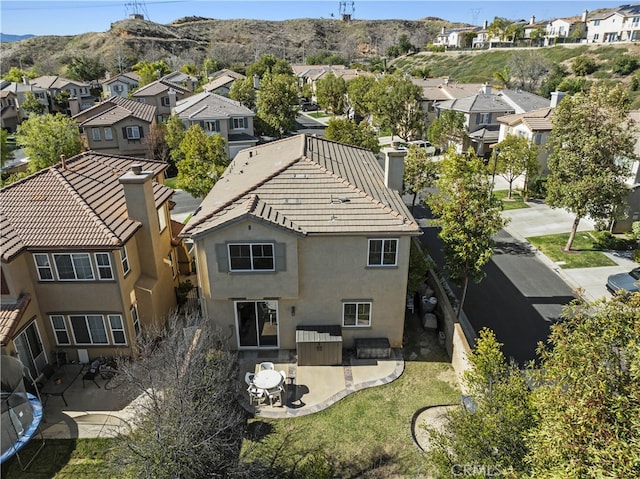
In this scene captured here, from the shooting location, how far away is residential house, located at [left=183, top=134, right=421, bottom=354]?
18094 millimetres

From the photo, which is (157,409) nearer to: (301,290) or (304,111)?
(301,290)

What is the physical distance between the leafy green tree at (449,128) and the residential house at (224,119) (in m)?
21.5

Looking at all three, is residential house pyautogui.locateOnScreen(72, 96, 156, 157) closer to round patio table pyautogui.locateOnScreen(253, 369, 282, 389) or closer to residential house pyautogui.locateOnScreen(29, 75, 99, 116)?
round patio table pyautogui.locateOnScreen(253, 369, 282, 389)

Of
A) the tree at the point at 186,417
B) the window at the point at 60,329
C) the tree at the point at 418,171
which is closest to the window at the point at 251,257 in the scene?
the tree at the point at 186,417

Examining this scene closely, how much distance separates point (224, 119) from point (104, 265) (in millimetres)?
34603

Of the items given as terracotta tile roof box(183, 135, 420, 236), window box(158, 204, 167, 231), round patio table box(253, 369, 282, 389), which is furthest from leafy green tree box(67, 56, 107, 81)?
round patio table box(253, 369, 282, 389)

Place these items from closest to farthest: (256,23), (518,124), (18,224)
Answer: (18,224) < (518,124) < (256,23)

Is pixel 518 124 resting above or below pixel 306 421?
above

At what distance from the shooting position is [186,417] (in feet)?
40.7

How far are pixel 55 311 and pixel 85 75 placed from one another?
11300cm

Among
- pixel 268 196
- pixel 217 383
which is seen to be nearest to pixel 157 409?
pixel 217 383

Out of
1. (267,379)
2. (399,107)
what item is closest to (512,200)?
(399,107)

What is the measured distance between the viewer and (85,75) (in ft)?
364

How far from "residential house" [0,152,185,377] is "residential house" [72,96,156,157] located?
29429 mm
